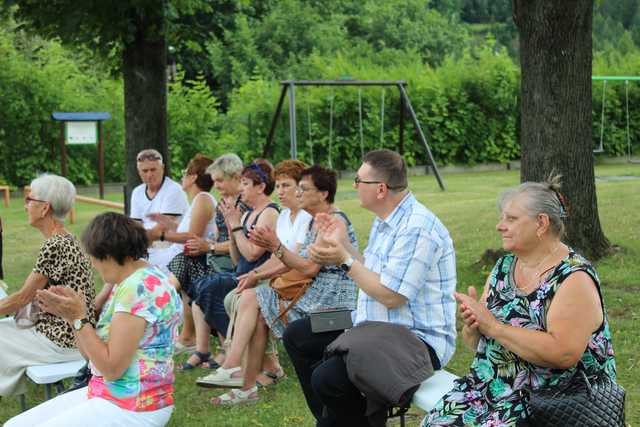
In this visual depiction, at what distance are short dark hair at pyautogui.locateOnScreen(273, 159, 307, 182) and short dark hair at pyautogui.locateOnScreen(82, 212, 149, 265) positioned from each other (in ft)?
7.28

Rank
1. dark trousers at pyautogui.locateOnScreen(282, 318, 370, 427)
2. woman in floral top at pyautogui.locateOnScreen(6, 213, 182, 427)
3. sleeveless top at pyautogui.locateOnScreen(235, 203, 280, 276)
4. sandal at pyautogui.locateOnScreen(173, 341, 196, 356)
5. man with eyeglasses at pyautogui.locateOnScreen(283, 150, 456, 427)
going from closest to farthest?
woman in floral top at pyautogui.locateOnScreen(6, 213, 182, 427) < man with eyeglasses at pyautogui.locateOnScreen(283, 150, 456, 427) < dark trousers at pyautogui.locateOnScreen(282, 318, 370, 427) < sleeveless top at pyautogui.locateOnScreen(235, 203, 280, 276) < sandal at pyautogui.locateOnScreen(173, 341, 196, 356)

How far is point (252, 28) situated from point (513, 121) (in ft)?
44.4

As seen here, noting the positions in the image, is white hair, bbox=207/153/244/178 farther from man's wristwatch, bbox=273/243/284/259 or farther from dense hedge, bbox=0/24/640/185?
dense hedge, bbox=0/24/640/185

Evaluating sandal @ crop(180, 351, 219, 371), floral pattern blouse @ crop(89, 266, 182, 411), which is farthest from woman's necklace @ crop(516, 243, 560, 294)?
sandal @ crop(180, 351, 219, 371)

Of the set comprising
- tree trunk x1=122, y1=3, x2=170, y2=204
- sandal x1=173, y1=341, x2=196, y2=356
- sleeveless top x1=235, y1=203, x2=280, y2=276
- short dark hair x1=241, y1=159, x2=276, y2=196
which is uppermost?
tree trunk x1=122, y1=3, x2=170, y2=204

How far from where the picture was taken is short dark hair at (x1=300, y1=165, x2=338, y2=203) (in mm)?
5970

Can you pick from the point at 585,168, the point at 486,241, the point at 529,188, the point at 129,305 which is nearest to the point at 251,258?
the point at 129,305

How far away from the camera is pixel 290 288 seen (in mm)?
6117

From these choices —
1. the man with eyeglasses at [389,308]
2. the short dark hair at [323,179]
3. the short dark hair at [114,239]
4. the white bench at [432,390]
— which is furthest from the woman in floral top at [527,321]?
the short dark hair at [323,179]

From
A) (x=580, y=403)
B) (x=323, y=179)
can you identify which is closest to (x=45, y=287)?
(x=323, y=179)

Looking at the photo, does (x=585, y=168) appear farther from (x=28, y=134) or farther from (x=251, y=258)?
(x=28, y=134)

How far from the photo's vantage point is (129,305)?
13.2ft

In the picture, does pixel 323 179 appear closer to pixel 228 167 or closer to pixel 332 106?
pixel 228 167

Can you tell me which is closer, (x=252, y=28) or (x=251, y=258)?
(x=251, y=258)
